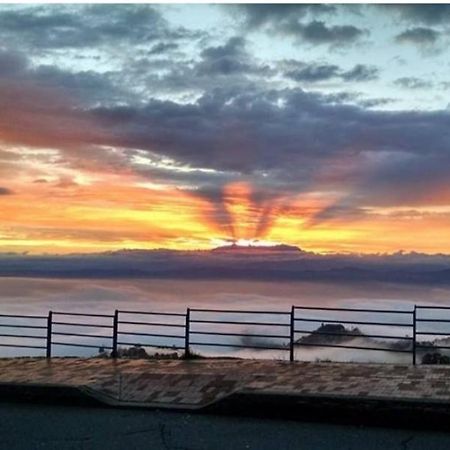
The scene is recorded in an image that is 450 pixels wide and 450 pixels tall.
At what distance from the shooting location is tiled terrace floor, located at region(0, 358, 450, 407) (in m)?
11.3

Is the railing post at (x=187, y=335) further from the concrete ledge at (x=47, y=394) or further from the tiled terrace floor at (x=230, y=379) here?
the concrete ledge at (x=47, y=394)

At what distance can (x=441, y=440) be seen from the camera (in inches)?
375

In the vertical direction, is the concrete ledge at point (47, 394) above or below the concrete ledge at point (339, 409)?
below

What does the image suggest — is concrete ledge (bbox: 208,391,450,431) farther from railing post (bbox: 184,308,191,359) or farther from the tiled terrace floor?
railing post (bbox: 184,308,191,359)

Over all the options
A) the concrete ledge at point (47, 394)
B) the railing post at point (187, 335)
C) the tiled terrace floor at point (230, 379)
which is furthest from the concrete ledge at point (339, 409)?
the railing post at point (187, 335)

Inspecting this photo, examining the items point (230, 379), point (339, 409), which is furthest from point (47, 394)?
point (339, 409)

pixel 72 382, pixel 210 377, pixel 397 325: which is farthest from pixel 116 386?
pixel 397 325

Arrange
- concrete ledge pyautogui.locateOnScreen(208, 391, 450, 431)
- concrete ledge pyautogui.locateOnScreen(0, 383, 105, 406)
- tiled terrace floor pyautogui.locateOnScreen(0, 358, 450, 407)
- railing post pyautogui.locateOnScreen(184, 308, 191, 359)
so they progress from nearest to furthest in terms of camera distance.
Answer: concrete ledge pyautogui.locateOnScreen(208, 391, 450, 431) → tiled terrace floor pyautogui.locateOnScreen(0, 358, 450, 407) → concrete ledge pyautogui.locateOnScreen(0, 383, 105, 406) → railing post pyautogui.locateOnScreen(184, 308, 191, 359)

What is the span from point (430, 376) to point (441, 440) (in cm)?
299

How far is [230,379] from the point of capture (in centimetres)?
1270

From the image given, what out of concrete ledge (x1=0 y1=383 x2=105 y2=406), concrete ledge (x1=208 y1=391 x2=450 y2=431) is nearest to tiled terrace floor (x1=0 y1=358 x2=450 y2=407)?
concrete ledge (x1=208 y1=391 x2=450 y2=431)

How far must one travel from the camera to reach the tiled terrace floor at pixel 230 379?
445 inches

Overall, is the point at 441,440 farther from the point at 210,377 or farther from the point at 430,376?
the point at 210,377

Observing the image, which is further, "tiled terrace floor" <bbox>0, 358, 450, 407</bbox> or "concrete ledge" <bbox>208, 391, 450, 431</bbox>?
"tiled terrace floor" <bbox>0, 358, 450, 407</bbox>
